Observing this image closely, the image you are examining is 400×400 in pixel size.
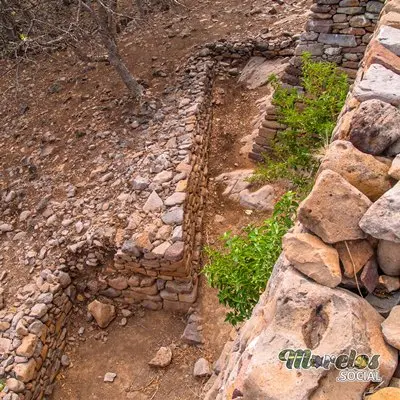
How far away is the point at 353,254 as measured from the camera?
180cm

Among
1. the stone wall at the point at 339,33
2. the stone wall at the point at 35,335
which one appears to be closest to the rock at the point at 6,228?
the stone wall at the point at 35,335

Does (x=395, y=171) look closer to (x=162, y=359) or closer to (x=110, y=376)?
(x=162, y=359)

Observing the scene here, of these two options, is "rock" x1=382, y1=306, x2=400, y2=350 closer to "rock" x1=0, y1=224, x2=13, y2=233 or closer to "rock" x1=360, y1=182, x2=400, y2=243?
"rock" x1=360, y1=182, x2=400, y2=243

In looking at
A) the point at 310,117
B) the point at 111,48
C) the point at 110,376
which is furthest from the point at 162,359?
the point at 111,48

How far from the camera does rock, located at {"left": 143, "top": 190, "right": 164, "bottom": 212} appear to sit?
5352 millimetres

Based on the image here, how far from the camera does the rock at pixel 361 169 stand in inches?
76.8

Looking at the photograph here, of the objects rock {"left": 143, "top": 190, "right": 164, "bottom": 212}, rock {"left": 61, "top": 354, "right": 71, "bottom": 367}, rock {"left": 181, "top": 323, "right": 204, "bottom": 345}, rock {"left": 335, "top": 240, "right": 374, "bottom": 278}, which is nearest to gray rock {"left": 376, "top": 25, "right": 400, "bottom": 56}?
rock {"left": 335, "top": 240, "right": 374, "bottom": 278}

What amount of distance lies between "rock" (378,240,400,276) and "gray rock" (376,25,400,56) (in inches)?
62.8

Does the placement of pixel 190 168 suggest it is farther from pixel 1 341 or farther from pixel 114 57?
pixel 1 341

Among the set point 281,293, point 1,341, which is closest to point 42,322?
point 1,341

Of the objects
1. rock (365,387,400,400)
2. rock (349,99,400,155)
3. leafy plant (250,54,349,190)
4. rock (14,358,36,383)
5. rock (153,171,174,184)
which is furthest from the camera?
rock (153,171,174,184)

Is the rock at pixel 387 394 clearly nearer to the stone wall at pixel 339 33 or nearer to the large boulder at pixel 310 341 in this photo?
the large boulder at pixel 310 341

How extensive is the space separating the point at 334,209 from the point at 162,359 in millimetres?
3690

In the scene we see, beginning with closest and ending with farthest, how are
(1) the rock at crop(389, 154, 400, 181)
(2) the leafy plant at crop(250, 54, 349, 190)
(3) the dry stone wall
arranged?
(1) the rock at crop(389, 154, 400, 181) < (2) the leafy plant at crop(250, 54, 349, 190) < (3) the dry stone wall
